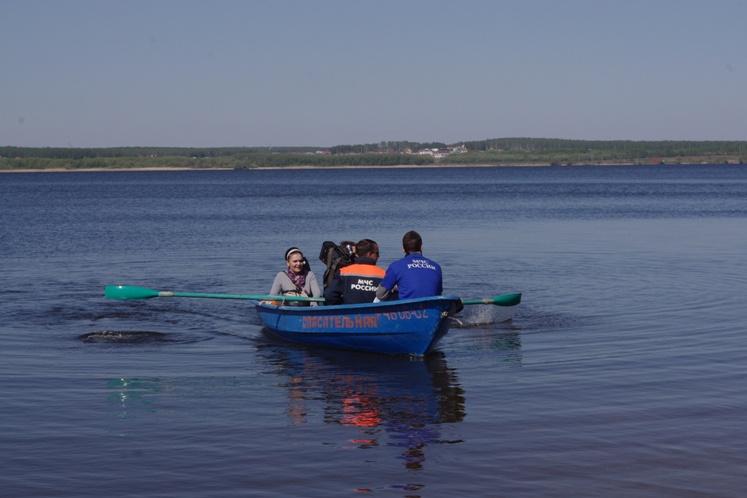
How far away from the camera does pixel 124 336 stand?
1814 cm

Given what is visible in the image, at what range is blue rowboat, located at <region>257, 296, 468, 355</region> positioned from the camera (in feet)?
48.1

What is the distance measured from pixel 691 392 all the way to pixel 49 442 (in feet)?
22.7

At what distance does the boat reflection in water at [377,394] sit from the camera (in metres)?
11.0

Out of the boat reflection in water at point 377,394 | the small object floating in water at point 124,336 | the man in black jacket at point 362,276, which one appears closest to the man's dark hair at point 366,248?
the man in black jacket at point 362,276

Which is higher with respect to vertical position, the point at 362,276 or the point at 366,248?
the point at 366,248

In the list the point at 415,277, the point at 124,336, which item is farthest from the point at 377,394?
the point at 124,336

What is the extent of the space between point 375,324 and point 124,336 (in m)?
4.90

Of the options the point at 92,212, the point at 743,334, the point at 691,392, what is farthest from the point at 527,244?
the point at 92,212

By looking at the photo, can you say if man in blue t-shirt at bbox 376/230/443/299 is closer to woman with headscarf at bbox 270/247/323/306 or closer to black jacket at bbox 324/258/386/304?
black jacket at bbox 324/258/386/304

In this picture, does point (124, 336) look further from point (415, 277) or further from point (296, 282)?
point (415, 277)

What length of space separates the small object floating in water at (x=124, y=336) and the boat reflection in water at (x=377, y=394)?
2212 millimetres

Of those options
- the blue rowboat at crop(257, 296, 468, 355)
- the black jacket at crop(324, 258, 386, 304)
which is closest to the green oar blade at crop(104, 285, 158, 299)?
the blue rowboat at crop(257, 296, 468, 355)

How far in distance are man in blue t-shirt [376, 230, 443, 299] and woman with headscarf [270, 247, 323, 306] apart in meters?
3.11

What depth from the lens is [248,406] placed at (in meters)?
12.3
